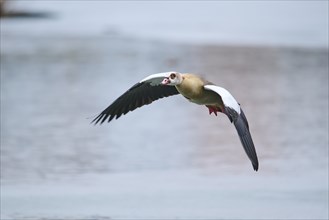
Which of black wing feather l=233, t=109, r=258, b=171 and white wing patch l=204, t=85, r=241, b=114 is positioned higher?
white wing patch l=204, t=85, r=241, b=114

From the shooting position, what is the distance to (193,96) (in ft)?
31.6

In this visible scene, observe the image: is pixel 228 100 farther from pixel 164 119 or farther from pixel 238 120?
pixel 164 119

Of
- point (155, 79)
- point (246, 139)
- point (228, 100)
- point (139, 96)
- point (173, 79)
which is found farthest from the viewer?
point (139, 96)

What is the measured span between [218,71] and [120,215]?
915 centimetres

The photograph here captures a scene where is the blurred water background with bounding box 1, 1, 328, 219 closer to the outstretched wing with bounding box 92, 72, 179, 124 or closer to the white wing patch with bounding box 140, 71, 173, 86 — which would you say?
the outstretched wing with bounding box 92, 72, 179, 124

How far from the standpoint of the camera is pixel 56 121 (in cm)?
1457

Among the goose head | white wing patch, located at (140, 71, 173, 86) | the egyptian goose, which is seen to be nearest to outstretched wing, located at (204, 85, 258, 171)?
the egyptian goose

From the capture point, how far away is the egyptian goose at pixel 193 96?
899 centimetres

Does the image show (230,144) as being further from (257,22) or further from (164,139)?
(257,22)

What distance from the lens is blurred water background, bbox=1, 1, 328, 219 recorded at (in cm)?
1067

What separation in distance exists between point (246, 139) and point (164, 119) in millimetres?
6104

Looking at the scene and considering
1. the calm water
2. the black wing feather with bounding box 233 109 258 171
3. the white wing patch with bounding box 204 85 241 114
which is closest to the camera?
the black wing feather with bounding box 233 109 258 171

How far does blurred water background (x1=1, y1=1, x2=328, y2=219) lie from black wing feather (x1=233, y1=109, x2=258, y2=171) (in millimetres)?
1162

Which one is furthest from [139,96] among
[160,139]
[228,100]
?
[160,139]
